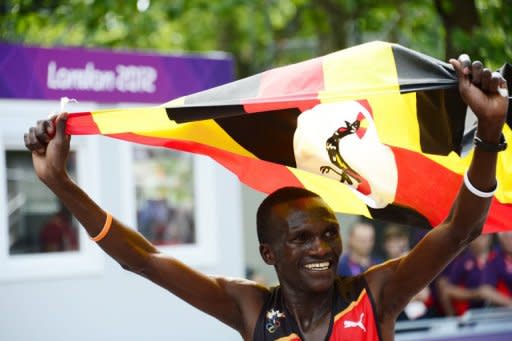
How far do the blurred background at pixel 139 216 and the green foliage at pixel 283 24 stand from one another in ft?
0.08

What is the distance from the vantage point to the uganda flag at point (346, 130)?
9.94 feet

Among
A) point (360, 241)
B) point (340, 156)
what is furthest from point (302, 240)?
point (360, 241)

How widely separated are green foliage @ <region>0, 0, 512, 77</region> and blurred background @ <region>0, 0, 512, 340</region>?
0.03 metres

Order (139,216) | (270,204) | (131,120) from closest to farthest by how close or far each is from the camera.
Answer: (131,120), (270,204), (139,216)

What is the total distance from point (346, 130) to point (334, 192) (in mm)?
→ 380

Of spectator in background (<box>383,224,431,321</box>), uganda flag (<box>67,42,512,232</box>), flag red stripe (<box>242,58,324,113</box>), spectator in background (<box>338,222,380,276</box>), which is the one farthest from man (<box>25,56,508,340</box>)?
spectator in background (<box>383,224,431,321</box>)

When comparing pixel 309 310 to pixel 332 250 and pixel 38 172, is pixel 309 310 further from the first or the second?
pixel 38 172

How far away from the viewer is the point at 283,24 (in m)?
16.4

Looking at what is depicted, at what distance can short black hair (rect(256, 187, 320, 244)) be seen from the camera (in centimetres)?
322

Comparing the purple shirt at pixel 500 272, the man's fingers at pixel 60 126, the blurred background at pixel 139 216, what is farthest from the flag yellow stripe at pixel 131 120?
the purple shirt at pixel 500 272

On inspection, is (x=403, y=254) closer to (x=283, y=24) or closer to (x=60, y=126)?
(x=60, y=126)

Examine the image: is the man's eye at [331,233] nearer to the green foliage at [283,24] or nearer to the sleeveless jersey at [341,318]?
the sleeveless jersey at [341,318]

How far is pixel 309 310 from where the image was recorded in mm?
3139

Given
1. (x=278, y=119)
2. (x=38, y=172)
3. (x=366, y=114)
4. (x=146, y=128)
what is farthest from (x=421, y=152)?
(x=38, y=172)
